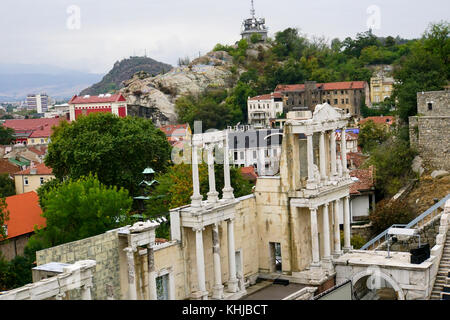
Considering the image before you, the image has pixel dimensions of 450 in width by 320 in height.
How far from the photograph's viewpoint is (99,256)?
19656mm

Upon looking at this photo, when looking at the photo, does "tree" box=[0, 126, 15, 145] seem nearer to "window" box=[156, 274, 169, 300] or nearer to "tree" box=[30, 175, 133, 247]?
"tree" box=[30, 175, 133, 247]

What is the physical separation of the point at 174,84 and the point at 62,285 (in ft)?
319

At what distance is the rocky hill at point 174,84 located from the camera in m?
107

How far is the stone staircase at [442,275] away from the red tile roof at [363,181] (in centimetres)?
1384

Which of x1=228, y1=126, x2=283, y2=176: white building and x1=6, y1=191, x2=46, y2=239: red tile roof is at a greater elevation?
x1=228, y1=126, x2=283, y2=176: white building

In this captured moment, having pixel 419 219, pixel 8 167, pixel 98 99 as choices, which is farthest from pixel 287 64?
pixel 419 219

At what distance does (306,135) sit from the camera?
28594mm

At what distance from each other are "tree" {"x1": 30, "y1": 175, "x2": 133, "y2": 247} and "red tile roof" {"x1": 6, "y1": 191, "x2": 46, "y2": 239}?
9036 mm

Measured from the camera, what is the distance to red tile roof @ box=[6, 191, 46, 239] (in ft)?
145

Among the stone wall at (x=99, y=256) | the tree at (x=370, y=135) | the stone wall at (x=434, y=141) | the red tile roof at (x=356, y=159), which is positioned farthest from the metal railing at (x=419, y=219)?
the tree at (x=370, y=135)

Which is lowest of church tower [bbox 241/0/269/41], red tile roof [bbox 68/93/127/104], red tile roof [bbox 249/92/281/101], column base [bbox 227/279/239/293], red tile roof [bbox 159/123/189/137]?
column base [bbox 227/279/239/293]

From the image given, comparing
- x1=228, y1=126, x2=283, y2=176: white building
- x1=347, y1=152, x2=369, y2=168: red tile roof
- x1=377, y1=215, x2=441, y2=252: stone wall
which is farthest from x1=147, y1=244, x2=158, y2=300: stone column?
x1=228, y1=126, x2=283, y2=176: white building
